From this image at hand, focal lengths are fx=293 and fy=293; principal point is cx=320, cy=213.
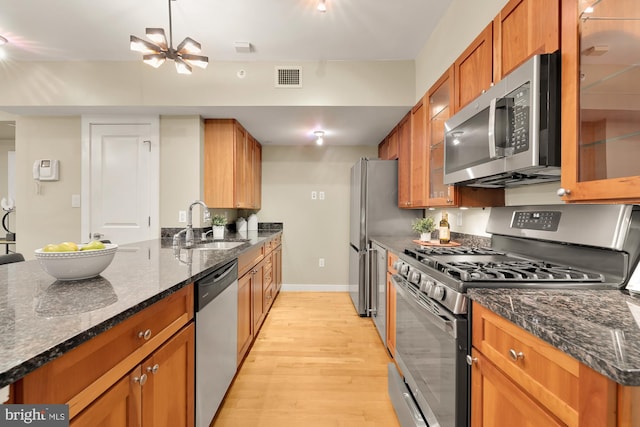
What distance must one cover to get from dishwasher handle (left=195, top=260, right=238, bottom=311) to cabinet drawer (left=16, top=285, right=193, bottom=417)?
220mm

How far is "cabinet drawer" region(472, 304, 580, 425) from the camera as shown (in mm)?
656

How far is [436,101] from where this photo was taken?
2.23 metres

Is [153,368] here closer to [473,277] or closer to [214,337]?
[214,337]

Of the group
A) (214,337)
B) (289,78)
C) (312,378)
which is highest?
(289,78)

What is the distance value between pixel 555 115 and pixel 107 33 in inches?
120

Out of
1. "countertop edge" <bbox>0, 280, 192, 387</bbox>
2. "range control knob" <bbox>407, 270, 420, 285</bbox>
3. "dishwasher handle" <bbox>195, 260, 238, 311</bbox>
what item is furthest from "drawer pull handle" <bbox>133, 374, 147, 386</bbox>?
"range control knob" <bbox>407, 270, 420, 285</bbox>

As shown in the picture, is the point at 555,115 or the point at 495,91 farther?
the point at 495,91

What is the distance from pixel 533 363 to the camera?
767 mm

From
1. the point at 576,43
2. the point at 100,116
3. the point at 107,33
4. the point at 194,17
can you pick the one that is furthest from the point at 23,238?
→ the point at 576,43

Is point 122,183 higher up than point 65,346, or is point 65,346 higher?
point 122,183

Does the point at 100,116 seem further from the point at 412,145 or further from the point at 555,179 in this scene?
the point at 555,179

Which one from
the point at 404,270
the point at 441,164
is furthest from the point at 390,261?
the point at 441,164

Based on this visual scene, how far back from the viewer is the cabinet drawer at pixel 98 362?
614 millimetres

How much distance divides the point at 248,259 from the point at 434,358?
1529 mm
